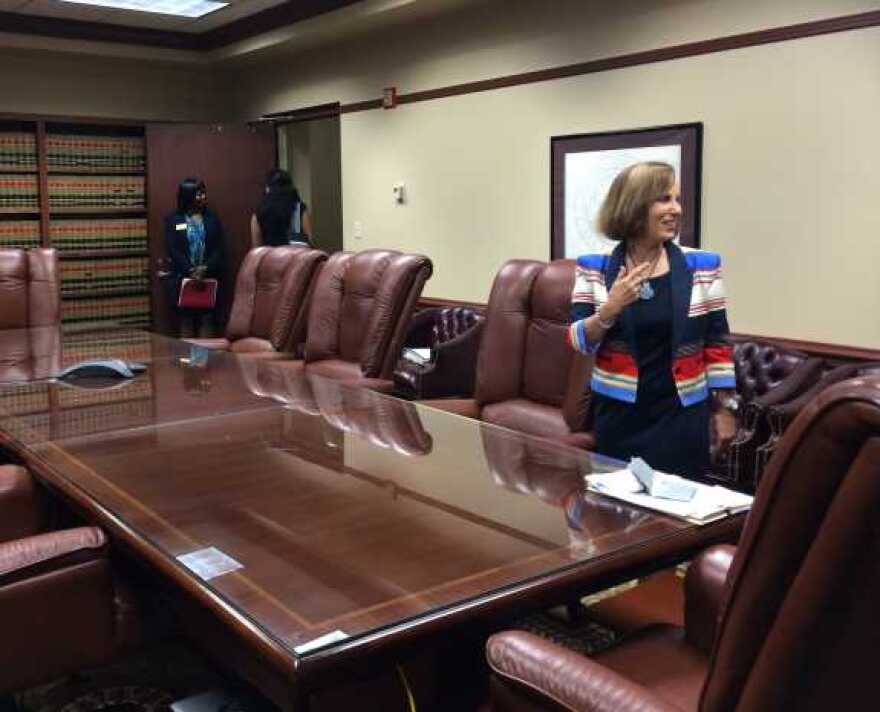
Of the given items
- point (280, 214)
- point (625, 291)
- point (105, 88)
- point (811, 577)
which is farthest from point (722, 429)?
point (105, 88)

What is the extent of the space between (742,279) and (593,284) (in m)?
1.93

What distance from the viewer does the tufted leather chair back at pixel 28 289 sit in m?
4.63

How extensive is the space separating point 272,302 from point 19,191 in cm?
353

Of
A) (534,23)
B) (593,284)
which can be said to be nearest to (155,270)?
(534,23)

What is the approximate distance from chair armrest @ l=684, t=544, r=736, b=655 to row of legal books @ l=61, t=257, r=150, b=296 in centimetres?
652

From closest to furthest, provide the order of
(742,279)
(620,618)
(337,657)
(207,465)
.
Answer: (337,657), (207,465), (620,618), (742,279)

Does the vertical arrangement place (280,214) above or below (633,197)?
above

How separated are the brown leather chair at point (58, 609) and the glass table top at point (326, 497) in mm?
104

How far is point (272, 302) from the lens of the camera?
4402 millimetres

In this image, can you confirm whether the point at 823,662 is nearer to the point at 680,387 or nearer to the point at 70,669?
the point at 70,669

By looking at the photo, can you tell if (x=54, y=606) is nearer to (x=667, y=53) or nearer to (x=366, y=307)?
(x=366, y=307)

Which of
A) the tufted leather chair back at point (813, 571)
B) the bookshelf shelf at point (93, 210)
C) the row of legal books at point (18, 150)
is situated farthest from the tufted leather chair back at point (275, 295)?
the tufted leather chair back at point (813, 571)

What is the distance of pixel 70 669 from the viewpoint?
1688 mm

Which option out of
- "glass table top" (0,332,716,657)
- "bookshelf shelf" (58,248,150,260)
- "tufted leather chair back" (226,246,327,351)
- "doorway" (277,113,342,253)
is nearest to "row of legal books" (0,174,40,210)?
"bookshelf shelf" (58,248,150,260)
